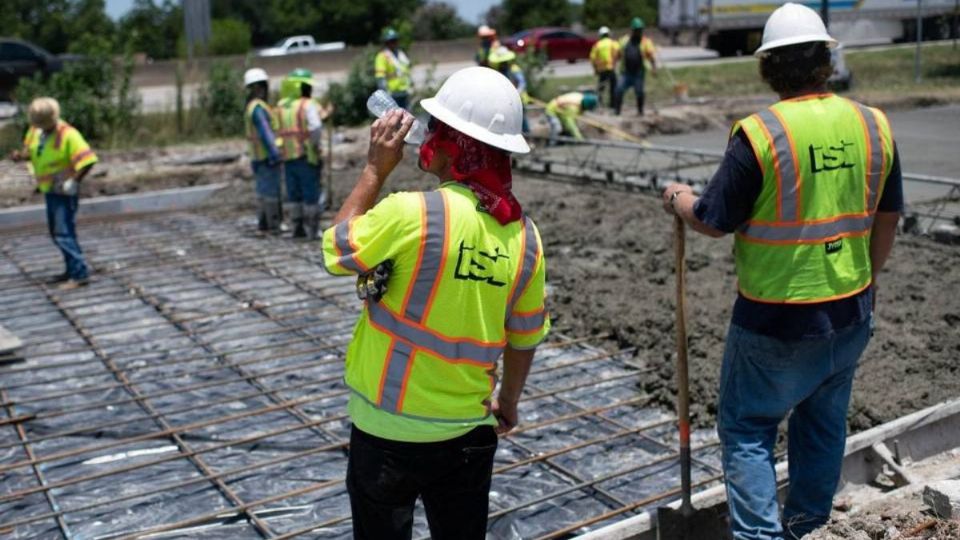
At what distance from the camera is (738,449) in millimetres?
3297

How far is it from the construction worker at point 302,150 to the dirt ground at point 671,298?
73.5 inches

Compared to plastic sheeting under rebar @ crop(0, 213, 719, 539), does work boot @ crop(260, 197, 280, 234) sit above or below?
above

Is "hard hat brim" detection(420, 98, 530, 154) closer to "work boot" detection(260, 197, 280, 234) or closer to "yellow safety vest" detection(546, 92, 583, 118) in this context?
"work boot" detection(260, 197, 280, 234)

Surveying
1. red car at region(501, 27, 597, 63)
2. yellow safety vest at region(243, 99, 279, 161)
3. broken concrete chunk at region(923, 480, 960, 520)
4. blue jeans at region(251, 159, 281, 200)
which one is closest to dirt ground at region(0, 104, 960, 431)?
broken concrete chunk at region(923, 480, 960, 520)

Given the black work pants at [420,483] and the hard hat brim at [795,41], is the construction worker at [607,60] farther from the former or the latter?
the black work pants at [420,483]

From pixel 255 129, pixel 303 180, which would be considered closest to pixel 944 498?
pixel 303 180

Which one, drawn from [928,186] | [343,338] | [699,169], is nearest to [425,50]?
[699,169]

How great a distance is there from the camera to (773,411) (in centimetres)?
325

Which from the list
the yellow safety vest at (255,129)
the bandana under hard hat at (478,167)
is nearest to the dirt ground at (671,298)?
the yellow safety vest at (255,129)

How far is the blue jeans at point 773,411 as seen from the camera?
3.22 metres

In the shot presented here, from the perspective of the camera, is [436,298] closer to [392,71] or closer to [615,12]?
[392,71]

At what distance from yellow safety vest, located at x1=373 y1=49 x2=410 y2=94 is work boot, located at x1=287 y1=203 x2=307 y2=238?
4174 millimetres

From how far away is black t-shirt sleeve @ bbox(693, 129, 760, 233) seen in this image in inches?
121

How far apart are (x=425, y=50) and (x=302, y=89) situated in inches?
988
